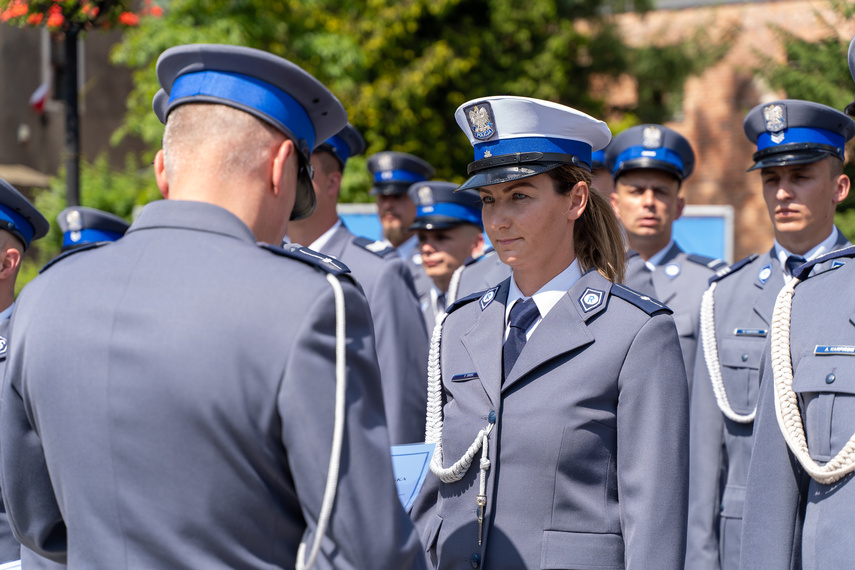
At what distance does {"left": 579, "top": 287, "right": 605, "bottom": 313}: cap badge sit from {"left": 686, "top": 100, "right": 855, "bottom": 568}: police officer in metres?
1.50

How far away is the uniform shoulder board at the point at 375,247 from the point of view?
3939mm

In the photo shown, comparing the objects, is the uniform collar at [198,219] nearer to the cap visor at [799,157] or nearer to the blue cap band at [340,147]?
the blue cap band at [340,147]

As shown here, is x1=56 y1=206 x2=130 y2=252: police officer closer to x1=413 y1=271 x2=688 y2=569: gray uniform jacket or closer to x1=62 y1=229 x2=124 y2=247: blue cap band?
x1=62 y1=229 x2=124 y2=247: blue cap band

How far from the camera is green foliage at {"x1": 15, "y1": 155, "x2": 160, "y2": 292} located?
14.0m

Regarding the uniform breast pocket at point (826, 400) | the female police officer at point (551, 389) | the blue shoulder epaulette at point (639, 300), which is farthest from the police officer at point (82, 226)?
the uniform breast pocket at point (826, 400)

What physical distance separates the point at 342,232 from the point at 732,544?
2163 mm

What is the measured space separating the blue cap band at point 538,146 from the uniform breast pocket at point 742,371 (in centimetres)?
157

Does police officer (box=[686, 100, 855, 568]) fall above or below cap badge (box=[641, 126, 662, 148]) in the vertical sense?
below

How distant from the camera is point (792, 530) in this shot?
2180mm

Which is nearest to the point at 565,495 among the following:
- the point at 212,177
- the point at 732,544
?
the point at 212,177

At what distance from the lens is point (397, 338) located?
373 centimetres

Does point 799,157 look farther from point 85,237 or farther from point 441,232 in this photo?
point 85,237

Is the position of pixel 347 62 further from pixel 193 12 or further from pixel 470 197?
pixel 470 197

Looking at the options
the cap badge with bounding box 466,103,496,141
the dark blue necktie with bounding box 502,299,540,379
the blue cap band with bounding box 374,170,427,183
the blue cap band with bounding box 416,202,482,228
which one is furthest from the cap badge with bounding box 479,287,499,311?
the blue cap band with bounding box 374,170,427,183
